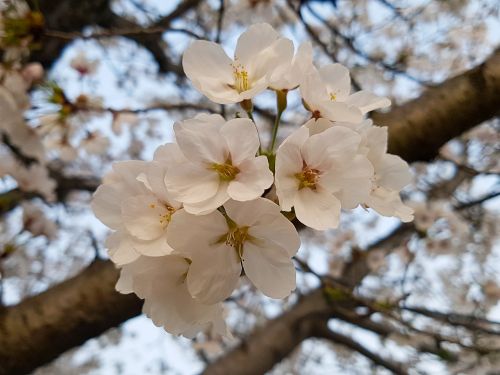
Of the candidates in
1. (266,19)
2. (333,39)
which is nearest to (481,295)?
(333,39)

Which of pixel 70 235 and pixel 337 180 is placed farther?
pixel 70 235

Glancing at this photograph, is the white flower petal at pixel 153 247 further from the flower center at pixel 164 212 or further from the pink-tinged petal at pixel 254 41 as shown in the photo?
the pink-tinged petal at pixel 254 41

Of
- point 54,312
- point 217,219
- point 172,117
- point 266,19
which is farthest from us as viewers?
point 172,117

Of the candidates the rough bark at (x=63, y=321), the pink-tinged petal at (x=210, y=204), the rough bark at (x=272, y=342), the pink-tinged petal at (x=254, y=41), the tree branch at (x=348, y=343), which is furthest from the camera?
the tree branch at (x=348, y=343)

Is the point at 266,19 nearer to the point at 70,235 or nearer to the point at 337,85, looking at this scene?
the point at 337,85

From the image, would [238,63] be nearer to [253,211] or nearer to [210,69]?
[210,69]

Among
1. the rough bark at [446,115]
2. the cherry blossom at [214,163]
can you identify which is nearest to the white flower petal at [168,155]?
the cherry blossom at [214,163]

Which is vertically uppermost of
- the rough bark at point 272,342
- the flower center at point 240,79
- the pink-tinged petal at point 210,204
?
the flower center at point 240,79
